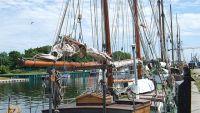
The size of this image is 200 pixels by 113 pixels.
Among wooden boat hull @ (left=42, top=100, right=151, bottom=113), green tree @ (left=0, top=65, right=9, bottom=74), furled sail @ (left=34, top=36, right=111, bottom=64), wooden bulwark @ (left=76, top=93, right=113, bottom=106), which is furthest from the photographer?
green tree @ (left=0, top=65, right=9, bottom=74)

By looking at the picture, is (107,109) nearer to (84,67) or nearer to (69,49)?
(84,67)

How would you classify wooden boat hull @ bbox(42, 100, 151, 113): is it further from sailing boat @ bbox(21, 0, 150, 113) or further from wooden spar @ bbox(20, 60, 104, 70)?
wooden spar @ bbox(20, 60, 104, 70)

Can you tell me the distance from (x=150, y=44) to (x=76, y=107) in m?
13.2

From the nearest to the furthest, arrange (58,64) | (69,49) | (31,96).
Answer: (58,64) < (69,49) < (31,96)

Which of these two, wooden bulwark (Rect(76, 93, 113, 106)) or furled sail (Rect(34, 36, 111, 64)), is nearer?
furled sail (Rect(34, 36, 111, 64))

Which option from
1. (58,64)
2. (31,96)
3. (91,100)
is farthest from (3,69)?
(58,64)

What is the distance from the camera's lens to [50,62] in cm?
1353

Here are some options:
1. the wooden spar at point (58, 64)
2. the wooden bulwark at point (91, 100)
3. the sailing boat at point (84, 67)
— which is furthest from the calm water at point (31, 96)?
the wooden bulwark at point (91, 100)

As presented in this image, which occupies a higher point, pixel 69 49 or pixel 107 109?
pixel 69 49

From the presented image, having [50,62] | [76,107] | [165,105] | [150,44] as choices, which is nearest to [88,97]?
[76,107]

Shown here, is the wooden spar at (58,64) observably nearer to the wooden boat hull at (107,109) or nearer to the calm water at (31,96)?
the calm water at (31,96)

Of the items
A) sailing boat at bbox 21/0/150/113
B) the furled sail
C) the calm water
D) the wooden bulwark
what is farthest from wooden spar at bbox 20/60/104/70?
the wooden bulwark

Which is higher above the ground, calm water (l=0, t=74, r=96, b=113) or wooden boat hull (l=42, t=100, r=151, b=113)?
wooden boat hull (l=42, t=100, r=151, b=113)

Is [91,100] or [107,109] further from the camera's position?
[91,100]
